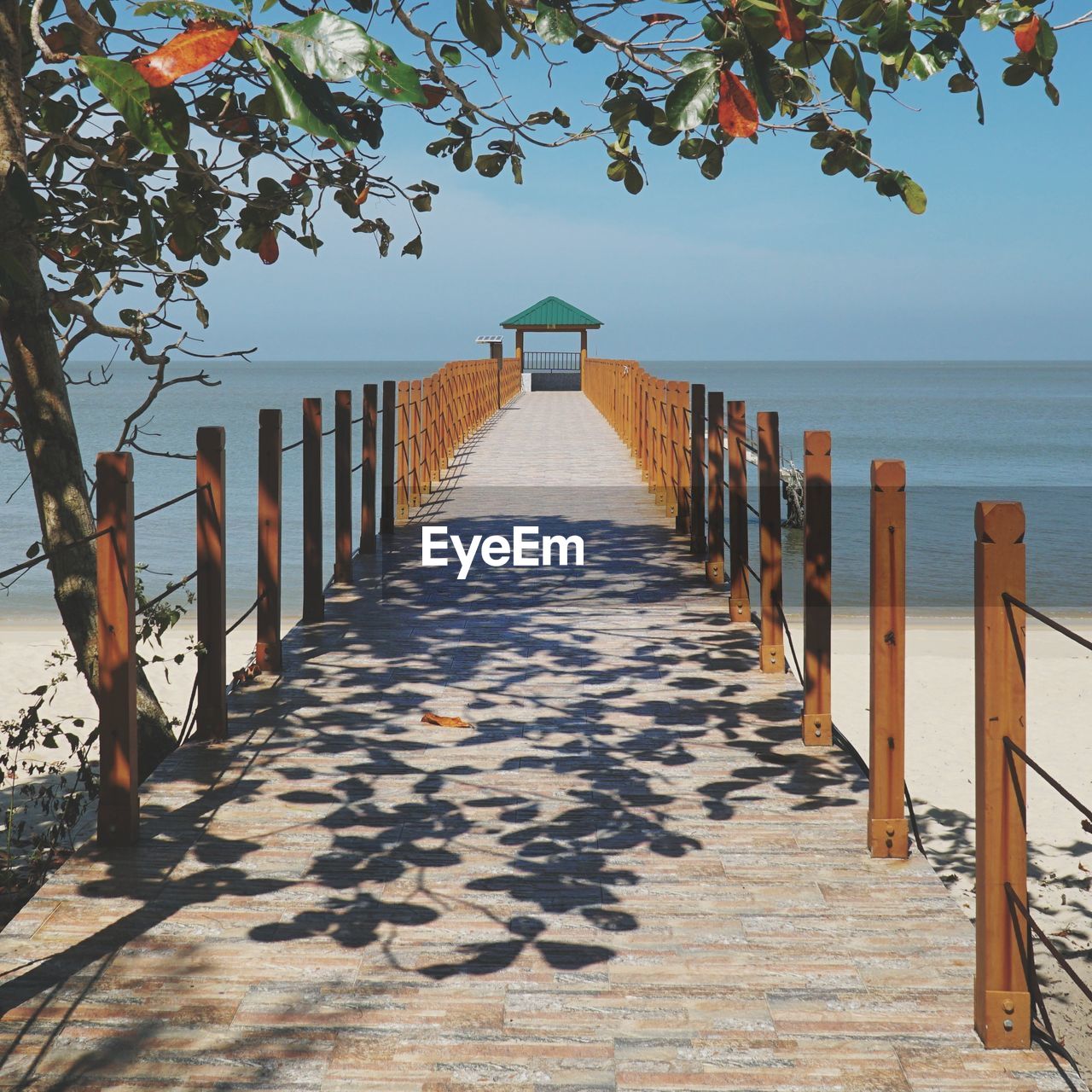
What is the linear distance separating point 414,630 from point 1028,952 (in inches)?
191

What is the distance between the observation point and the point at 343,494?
31.2ft

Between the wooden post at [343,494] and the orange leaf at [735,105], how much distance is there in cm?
578

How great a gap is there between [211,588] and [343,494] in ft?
13.5

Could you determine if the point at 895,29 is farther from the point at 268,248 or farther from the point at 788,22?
the point at 268,248

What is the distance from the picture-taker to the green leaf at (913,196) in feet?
16.1

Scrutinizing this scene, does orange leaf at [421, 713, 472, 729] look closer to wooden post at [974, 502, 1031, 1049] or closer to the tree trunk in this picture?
the tree trunk

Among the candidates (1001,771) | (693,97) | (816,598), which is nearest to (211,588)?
(816,598)

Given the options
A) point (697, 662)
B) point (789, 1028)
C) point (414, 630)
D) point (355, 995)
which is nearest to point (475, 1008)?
point (355, 995)

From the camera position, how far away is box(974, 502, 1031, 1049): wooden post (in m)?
3.13

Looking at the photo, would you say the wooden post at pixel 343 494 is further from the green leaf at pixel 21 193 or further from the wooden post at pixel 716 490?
the green leaf at pixel 21 193

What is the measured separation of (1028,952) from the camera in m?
3.20

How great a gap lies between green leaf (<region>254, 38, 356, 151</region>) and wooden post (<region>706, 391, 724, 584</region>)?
665cm

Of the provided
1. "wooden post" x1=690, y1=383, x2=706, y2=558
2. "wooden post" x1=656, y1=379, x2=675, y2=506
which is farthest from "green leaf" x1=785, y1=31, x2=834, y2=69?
"wooden post" x1=656, y1=379, x2=675, y2=506

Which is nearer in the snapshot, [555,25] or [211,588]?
[555,25]
